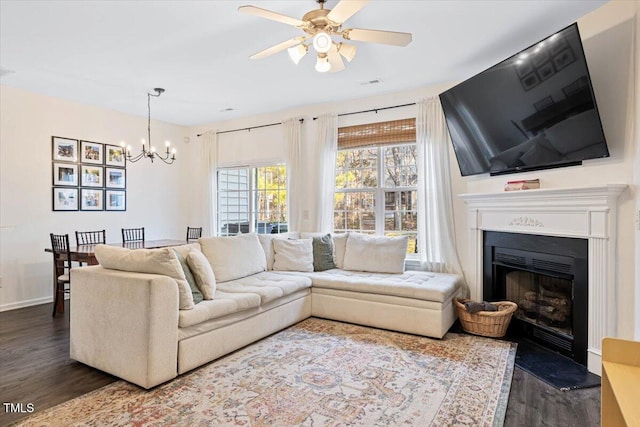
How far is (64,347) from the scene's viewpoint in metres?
3.11

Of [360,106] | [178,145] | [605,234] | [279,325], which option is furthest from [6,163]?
[605,234]

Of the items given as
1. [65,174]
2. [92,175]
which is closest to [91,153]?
[92,175]

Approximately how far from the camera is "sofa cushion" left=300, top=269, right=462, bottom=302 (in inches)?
Result: 134

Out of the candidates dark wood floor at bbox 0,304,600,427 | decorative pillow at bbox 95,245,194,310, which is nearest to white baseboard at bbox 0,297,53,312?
dark wood floor at bbox 0,304,600,427

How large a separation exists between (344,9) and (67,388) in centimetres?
299

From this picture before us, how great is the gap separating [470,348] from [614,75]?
2373 mm

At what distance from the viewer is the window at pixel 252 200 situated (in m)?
5.68

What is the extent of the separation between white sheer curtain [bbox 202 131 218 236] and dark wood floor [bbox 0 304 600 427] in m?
3.02

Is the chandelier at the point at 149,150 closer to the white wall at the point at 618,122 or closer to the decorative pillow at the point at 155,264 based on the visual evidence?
the decorative pillow at the point at 155,264

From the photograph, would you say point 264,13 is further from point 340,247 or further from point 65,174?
point 65,174

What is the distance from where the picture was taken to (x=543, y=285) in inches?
137

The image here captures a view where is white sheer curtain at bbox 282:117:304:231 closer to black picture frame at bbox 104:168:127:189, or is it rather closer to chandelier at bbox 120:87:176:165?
chandelier at bbox 120:87:176:165

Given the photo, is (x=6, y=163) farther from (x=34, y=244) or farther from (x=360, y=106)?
(x=360, y=106)

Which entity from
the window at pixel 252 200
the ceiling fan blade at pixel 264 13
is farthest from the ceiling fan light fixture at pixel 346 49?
the window at pixel 252 200
